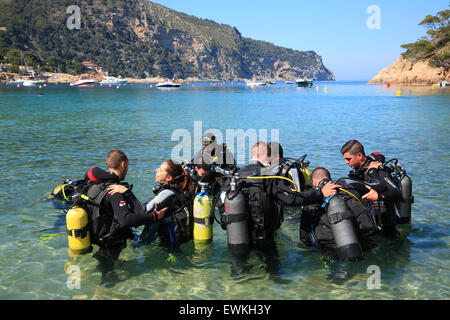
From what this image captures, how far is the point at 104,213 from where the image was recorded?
15.8 feet

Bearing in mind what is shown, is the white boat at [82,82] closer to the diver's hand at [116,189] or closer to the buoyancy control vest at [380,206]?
the diver's hand at [116,189]

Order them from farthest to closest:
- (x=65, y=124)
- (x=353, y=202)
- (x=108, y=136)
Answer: (x=65, y=124) < (x=108, y=136) < (x=353, y=202)

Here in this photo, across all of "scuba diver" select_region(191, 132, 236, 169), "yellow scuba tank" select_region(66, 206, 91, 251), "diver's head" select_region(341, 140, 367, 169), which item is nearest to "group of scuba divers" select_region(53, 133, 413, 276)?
"yellow scuba tank" select_region(66, 206, 91, 251)

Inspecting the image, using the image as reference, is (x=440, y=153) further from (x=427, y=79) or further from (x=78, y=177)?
(x=427, y=79)

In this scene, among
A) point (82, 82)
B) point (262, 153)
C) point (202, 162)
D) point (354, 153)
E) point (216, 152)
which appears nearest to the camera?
point (262, 153)

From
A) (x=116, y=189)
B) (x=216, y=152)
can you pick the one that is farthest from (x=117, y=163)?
(x=216, y=152)

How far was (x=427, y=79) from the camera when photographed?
290 ft

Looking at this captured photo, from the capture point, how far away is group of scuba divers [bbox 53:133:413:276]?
465 cm

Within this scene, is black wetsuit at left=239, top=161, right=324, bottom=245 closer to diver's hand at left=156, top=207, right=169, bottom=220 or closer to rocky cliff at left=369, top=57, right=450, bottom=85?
diver's hand at left=156, top=207, right=169, bottom=220

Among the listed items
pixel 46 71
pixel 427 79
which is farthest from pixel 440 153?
pixel 46 71

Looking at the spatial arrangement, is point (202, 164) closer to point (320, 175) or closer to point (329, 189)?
point (320, 175)

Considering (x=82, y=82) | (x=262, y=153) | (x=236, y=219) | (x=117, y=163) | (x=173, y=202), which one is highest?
(x=82, y=82)

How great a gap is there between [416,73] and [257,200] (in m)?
105
